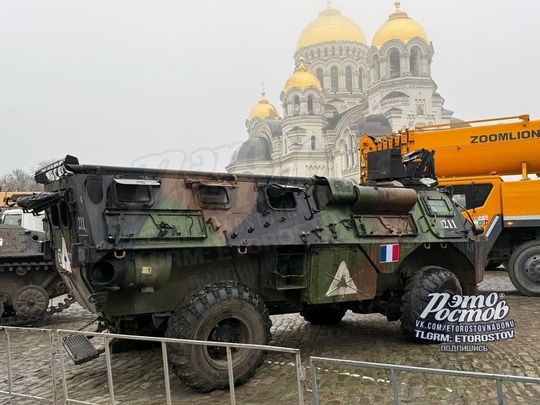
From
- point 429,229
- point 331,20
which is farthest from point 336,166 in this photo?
point 429,229

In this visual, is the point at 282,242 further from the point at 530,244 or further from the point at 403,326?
the point at 530,244

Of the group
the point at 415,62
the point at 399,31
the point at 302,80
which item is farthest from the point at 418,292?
the point at 302,80

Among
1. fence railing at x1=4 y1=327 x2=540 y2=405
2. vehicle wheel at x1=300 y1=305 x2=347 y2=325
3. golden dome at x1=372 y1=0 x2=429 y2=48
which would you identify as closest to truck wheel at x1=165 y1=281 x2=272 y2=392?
fence railing at x1=4 y1=327 x2=540 y2=405

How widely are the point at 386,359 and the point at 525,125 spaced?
26.2ft

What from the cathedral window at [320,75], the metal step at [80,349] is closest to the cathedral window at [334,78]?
the cathedral window at [320,75]

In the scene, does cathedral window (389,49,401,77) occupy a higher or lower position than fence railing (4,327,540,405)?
higher

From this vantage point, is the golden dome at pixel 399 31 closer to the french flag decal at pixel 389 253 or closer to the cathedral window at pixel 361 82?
the cathedral window at pixel 361 82

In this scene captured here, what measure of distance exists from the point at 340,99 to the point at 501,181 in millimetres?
59077

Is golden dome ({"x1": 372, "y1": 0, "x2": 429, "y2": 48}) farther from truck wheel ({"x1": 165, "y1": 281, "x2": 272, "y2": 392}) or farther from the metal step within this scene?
the metal step

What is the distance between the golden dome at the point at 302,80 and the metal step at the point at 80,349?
201ft

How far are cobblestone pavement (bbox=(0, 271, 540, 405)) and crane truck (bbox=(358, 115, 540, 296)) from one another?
290 cm

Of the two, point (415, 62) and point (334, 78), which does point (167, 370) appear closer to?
point (415, 62)

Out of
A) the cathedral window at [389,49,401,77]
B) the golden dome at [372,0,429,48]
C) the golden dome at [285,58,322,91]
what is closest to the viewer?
the golden dome at [372,0,429,48]

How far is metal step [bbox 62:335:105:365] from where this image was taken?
6320mm
